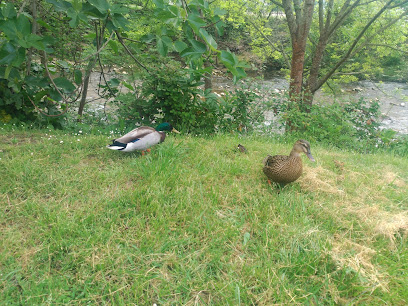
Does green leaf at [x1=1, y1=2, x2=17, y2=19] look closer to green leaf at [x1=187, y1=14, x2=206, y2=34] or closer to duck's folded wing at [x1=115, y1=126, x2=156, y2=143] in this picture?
green leaf at [x1=187, y1=14, x2=206, y2=34]

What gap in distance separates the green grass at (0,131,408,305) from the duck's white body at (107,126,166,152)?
0.53ft

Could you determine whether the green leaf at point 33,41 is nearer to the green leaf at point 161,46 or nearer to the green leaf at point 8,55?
the green leaf at point 8,55

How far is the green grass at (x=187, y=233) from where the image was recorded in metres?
1.69

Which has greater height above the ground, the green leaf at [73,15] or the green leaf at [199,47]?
the green leaf at [73,15]

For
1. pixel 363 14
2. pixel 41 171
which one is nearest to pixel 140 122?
pixel 41 171

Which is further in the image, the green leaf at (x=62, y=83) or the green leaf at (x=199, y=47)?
the green leaf at (x=62, y=83)

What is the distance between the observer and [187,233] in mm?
2135

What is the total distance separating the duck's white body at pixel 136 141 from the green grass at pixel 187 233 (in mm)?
162

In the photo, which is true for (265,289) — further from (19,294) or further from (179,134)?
(179,134)

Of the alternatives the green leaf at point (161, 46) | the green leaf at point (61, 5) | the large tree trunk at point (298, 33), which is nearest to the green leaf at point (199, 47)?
the green leaf at point (161, 46)

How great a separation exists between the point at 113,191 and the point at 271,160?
5.27 ft

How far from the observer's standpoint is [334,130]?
5727mm

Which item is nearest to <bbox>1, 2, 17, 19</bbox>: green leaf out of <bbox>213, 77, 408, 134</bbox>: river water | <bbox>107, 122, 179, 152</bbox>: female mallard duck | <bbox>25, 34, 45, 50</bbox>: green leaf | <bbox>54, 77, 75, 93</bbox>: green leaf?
<bbox>25, 34, 45, 50</bbox>: green leaf

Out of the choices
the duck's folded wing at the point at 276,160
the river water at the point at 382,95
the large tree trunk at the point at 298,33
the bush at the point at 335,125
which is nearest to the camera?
the duck's folded wing at the point at 276,160
